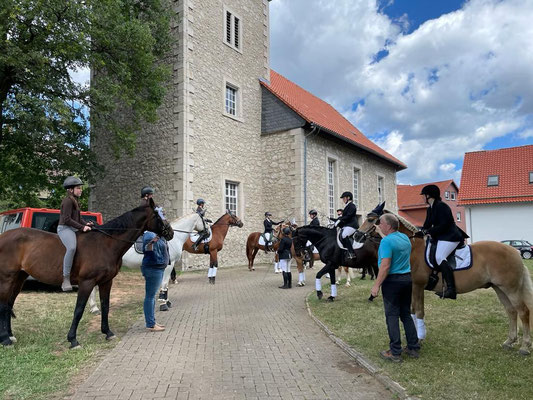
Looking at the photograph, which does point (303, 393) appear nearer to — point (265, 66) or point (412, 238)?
point (412, 238)

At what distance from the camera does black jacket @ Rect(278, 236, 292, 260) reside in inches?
441

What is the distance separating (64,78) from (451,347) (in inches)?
526

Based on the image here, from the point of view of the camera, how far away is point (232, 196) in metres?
18.5

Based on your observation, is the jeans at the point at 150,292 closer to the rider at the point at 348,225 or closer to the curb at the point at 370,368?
the curb at the point at 370,368

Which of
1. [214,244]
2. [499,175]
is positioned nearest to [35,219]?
[214,244]

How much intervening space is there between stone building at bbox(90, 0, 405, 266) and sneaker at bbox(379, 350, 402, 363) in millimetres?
11734

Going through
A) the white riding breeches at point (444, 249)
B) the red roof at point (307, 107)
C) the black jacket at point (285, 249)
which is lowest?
the black jacket at point (285, 249)

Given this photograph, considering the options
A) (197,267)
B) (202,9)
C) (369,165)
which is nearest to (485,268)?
(197,267)

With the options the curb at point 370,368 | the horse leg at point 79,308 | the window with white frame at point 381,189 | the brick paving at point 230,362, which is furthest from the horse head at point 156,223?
the window with white frame at point 381,189

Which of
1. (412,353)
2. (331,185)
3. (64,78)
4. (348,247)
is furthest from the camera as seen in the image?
(331,185)

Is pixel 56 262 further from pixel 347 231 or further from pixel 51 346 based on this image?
pixel 347 231

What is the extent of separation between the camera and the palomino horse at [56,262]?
572 centimetres

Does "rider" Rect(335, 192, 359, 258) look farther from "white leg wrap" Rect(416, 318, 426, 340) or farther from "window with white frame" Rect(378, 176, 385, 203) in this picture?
"window with white frame" Rect(378, 176, 385, 203)

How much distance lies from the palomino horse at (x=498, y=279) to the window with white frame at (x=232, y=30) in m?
16.3
